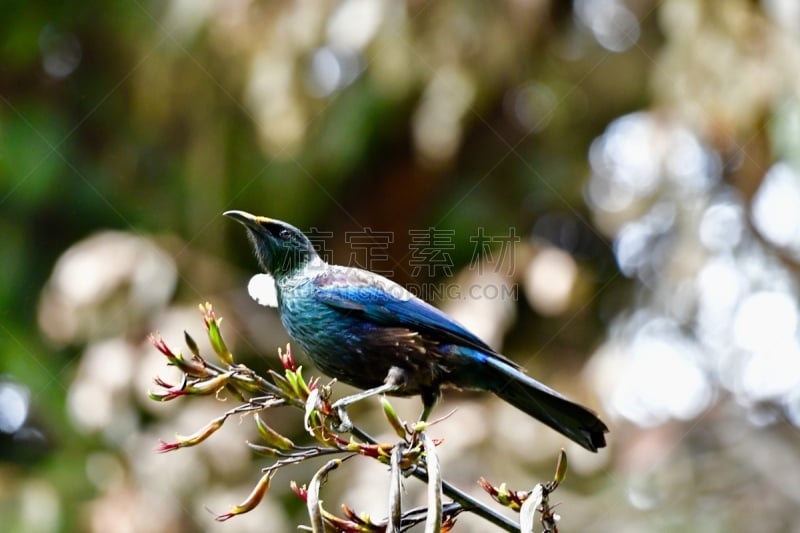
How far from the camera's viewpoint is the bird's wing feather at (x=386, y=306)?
9.61 ft

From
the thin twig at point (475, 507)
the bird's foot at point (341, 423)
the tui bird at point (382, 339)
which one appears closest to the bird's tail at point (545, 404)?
the tui bird at point (382, 339)

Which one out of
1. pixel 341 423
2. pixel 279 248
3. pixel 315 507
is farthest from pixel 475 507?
pixel 279 248

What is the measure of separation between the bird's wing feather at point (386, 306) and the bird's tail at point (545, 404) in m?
0.05

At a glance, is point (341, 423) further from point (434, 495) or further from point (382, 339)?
point (382, 339)

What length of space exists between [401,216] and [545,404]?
4902mm

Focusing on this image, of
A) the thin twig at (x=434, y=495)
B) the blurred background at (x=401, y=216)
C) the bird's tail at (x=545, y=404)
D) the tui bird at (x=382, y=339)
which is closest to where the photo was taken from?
the thin twig at (x=434, y=495)

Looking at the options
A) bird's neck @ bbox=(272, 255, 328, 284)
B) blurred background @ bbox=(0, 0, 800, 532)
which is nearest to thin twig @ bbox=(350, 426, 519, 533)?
bird's neck @ bbox=(272, 255, 328, 284)

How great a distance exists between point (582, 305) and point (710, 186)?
3.87 ft

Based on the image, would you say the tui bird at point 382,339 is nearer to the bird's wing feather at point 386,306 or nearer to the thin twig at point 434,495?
the bird's wing feather at point 386,306

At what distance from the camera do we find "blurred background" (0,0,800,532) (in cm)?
635

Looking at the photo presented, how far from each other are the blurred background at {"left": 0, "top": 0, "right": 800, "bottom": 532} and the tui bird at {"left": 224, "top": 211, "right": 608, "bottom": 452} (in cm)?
302

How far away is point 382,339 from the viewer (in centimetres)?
281

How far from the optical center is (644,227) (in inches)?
300

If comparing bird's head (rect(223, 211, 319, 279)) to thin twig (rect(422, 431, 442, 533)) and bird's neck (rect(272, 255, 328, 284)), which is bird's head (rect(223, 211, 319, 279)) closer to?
bird's neck (rect(272, 255, 328, 284))
